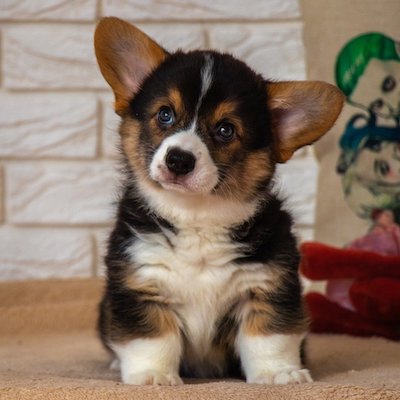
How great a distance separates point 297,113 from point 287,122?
0.03 metres

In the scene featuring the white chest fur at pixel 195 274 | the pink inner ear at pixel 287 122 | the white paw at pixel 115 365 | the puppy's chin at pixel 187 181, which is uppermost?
the pink inner ear at pixel 287 122

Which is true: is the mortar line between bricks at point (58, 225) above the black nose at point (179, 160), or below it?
below

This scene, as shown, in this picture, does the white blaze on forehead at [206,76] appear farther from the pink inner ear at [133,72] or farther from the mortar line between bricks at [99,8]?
the mortar line between bricks at [99,8]

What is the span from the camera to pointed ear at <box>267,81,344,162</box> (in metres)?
1.87

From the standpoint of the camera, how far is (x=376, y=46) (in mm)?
2572

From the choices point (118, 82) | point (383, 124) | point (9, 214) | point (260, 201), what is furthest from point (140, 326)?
point (9, 214)

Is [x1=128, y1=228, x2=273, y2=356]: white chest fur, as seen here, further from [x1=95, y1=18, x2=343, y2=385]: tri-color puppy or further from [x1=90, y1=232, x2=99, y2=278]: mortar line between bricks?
[x1=90, y1=232, x2=99, y2=278]: mortar line between bricks

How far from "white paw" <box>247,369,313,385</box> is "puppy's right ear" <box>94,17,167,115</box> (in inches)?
25.9

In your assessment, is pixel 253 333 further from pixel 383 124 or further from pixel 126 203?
pixel 383 124

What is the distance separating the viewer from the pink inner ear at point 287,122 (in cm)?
190

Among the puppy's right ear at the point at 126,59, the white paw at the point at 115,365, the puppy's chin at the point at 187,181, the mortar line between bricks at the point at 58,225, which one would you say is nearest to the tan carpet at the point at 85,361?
the white paw at the point at 115,365

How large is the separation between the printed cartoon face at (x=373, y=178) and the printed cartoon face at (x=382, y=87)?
0.09m

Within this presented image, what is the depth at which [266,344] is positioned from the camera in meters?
1.75

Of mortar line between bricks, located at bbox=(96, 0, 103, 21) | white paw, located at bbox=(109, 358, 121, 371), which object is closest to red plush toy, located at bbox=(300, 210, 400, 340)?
white paw, located at bbox=(109, 358, 121, 371)
